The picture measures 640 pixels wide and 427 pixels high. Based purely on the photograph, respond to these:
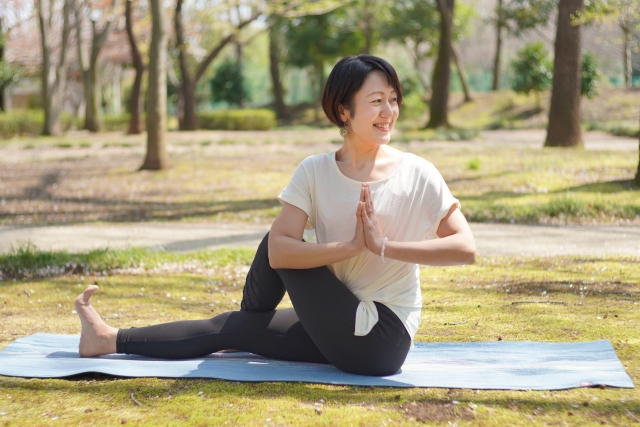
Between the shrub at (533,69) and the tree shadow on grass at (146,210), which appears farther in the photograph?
the shrub at (533,69)

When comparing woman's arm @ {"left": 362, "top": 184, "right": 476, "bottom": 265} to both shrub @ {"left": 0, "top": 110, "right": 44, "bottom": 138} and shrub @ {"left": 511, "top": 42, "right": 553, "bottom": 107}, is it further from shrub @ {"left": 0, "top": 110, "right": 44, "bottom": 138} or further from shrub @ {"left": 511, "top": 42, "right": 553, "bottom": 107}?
shrub @ {"left": 511, "top": 42, "right": 553, "bottom": 107}

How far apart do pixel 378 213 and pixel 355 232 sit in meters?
0.18

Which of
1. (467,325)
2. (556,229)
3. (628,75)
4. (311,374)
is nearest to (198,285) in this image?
(467,325)

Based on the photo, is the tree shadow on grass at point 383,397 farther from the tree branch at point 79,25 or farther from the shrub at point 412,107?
the shrub at point 412,107

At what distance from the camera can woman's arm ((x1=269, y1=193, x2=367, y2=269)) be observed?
298 centimetres

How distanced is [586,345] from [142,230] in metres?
6.37

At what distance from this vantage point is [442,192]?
315cm

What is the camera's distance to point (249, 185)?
1278 cm

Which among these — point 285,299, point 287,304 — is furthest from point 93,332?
point 285,299

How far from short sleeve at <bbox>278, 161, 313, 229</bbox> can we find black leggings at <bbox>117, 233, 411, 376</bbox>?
0.65ft

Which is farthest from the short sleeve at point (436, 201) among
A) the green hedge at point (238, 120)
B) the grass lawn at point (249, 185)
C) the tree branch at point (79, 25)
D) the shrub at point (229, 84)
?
the shrub at point (229, 84)

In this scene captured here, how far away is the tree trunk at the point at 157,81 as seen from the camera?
13094 millimetres

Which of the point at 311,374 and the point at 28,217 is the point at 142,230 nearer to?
the point at 28,217

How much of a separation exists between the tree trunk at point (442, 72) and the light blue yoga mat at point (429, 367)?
1938 centimetres
